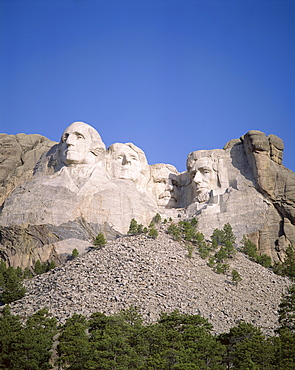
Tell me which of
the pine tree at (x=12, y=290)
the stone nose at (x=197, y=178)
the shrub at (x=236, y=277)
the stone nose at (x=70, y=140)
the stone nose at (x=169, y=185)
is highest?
the stone nose at (x=70, y=140)

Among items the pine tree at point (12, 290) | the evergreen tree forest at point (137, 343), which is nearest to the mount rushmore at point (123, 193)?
the pine tree at point (12, 290)

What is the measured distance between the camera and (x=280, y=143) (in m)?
69.4

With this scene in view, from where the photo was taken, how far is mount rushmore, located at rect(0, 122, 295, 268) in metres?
60.3

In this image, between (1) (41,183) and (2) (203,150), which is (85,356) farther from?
(2) (203,150)

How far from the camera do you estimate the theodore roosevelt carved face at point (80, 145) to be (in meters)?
66.0

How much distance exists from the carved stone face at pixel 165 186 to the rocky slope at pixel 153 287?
47.5ft

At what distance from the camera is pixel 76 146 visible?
217ft

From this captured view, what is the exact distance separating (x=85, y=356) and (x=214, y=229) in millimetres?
24497

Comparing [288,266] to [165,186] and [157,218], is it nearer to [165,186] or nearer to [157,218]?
[157,218]

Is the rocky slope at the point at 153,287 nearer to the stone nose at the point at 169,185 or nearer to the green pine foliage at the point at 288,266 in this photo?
the green pine foliage at the point at 288,266

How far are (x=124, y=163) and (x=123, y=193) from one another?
5.34 meters

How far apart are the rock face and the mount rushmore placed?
97 millimetres

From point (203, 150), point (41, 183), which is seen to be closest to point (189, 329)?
point (41, 183)

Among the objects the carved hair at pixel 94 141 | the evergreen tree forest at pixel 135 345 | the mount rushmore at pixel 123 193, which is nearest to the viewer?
the evergreen tree forest at pixel 135 345
